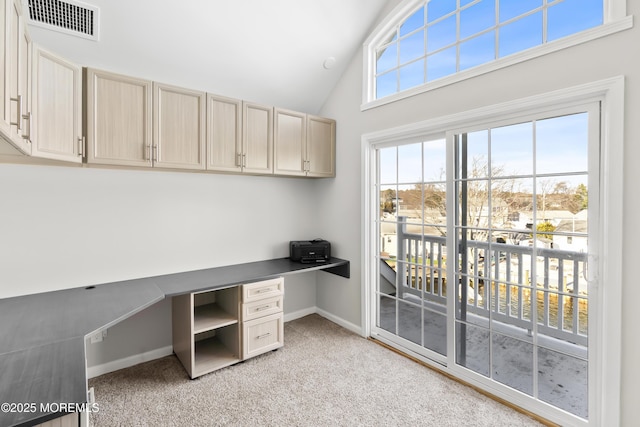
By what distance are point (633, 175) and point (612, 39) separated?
74cm

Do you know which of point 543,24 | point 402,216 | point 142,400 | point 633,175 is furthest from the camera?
point 402,216

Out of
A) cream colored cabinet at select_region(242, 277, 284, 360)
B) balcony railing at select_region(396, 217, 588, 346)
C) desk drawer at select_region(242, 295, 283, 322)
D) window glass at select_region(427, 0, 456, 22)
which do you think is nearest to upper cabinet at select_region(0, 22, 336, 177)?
cream colored cabinet at select_region(242, 277, 284, 360)

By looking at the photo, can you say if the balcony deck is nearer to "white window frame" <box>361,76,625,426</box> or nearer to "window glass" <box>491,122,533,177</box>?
"white window frame" <box>361,76,625,426</box>

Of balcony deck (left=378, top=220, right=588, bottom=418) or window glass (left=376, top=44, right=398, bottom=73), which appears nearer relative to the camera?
balcony deck (left=378, top=220, right=588, bottom=418)

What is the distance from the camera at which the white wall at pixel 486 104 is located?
1.60m

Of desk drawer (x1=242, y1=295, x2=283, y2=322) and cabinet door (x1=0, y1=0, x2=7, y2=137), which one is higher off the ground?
cabinet door (x1=0, y1=0, x2=7, y2=137)

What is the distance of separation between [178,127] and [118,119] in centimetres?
40

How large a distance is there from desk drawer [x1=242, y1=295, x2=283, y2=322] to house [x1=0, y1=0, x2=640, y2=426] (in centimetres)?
66

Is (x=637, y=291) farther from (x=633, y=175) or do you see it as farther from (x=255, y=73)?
(x=255, y=73)

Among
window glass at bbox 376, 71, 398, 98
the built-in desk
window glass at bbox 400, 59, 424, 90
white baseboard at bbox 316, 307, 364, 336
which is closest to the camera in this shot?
the built-in desk

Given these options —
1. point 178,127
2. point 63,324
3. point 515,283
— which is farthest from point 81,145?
point 515,283

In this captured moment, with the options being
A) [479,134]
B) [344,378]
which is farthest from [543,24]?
[344,378]

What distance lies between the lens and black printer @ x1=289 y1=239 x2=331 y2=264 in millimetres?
3219

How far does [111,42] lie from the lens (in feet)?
7.11
